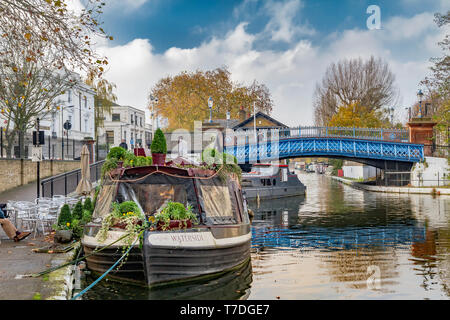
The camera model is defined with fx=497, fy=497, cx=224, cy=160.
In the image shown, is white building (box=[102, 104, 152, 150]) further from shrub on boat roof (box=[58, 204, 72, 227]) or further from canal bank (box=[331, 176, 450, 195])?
shrub on boat roof (box=[58, 204, 72, 227])

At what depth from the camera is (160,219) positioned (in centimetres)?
995

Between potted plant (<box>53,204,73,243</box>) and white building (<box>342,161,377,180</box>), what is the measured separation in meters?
44.7

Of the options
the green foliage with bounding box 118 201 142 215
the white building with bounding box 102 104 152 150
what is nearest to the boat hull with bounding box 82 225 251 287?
the green foliage with bounding box 118 201 142 215

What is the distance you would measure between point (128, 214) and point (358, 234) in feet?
35.1

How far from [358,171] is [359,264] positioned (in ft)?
152

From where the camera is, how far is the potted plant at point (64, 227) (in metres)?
12.9

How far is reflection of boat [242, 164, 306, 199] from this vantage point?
35.6m

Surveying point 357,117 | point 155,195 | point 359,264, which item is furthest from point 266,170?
point 155,195

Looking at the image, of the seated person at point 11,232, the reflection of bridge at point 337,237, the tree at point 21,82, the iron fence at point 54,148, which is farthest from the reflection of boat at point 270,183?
the seated person at point 11,232

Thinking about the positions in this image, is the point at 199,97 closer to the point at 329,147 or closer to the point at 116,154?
the point at 329,147

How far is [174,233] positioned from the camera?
981 cm

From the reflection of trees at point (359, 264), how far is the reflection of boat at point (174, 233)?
243 cm
